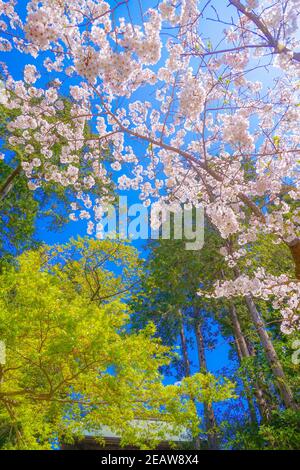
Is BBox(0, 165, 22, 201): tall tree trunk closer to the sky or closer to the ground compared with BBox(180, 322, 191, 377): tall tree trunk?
closer to the sky

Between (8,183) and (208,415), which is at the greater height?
(8,183)

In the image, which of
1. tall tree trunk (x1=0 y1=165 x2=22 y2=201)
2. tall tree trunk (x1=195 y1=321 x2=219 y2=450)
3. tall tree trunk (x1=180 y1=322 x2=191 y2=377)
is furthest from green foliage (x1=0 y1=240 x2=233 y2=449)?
tall tree trunk (x1=180 y1=322 x2=191 y2=377)

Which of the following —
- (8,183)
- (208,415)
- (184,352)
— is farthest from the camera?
(184,352)

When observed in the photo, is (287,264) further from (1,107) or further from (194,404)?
(1,107)

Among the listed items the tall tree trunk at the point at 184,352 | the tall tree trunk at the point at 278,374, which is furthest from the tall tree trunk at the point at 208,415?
the tall tree trunk at the point at 278,374

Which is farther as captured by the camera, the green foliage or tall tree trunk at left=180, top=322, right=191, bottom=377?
tall tree trunk at left=180, top=322, right=191, bottom=377

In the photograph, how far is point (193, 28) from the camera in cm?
399

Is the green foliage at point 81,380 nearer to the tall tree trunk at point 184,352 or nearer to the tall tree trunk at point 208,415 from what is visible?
the tall tree trunk at point 208,415

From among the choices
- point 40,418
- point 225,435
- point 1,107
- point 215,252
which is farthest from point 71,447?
point 1,107

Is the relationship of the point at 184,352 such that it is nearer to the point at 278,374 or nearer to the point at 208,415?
the point at 208,415

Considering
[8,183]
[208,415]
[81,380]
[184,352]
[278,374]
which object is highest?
[8,183]

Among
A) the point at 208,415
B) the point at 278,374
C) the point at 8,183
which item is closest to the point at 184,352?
the point at 208,415

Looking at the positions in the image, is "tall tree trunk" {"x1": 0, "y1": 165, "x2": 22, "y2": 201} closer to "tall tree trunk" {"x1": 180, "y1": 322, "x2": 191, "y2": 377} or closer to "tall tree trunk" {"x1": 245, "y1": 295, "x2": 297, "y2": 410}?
"tall tree trunk" {"x1": 245, "y1": 295, "x2": 297, "y2": 410}

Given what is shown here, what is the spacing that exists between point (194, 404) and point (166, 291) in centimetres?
798
